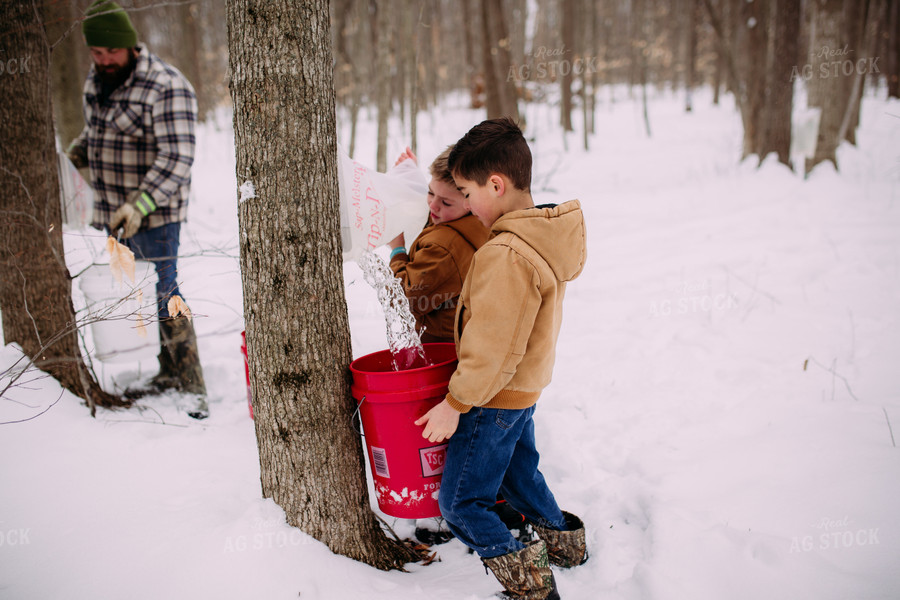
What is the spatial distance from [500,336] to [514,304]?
11 cm

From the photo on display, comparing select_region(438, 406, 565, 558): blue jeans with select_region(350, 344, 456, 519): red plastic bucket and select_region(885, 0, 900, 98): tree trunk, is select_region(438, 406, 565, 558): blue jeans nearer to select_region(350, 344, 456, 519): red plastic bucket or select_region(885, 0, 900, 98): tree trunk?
select_region(350, 344, 456, 519): red plastic bucket

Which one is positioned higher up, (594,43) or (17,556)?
(594,43)

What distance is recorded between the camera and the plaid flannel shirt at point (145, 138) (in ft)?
9.84

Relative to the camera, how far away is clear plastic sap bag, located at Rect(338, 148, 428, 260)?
2.04 meters

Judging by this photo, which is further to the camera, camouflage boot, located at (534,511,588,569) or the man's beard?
the man's beard

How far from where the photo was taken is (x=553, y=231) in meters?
1.74

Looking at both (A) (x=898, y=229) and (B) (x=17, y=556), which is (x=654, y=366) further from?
(A) (x=898, y=229)

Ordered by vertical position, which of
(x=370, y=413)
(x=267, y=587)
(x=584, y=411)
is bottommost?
(x=584, y=411)

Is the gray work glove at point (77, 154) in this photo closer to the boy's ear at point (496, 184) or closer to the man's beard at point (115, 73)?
the man's beard at point (115, 73)

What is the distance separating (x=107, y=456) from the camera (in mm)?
2260

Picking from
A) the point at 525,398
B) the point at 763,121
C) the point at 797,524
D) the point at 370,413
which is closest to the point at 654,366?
the point at 797,524

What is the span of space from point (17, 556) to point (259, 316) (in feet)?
3.71

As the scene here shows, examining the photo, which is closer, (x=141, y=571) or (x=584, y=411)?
(x=141, y=571)

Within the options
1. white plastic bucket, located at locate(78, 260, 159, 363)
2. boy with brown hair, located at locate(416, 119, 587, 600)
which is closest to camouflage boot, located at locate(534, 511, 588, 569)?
boy with brown hair, located at locate(416, 119, 587, 600)
